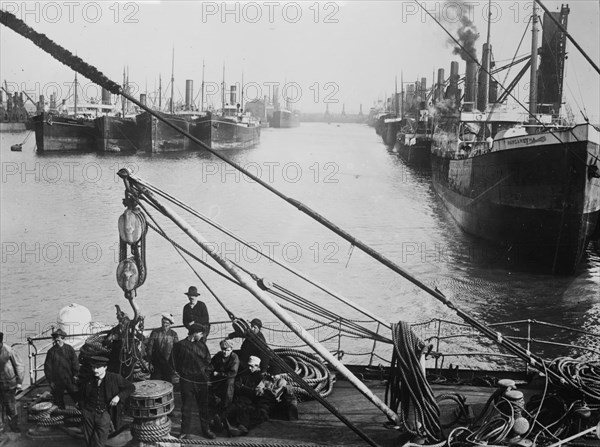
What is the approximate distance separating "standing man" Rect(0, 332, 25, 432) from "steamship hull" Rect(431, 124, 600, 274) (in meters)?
18.5

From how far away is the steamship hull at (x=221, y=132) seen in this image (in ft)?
183

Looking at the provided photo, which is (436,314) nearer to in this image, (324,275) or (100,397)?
(324,275)

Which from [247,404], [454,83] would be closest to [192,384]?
[247,404]

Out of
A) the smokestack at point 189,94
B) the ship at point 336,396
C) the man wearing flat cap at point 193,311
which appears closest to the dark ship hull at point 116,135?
the smokestack at point 189,94

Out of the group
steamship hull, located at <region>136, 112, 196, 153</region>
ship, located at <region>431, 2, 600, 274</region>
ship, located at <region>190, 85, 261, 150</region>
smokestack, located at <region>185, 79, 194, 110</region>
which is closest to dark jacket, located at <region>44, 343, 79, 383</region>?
ship, located at <region>431, 2, 600, 274</region>

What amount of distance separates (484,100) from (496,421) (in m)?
35.1

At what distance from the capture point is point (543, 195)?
2300 cm

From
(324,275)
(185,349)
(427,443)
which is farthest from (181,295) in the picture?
(427,443)

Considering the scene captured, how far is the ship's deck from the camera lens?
6117 millimetres

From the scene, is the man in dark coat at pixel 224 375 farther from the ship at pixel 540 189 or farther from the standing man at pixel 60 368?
the ship at pixel 540 189

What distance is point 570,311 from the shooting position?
19234mm

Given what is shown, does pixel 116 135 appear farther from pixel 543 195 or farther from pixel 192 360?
pixel 192 360

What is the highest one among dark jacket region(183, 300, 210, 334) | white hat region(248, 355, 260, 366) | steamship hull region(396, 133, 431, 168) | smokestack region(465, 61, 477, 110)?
smokestack region(465, 61, 477, 110)

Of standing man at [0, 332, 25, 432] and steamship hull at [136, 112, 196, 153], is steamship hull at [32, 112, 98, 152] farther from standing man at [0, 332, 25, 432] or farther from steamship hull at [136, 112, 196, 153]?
standing man at [0, 332, 25, 432]
